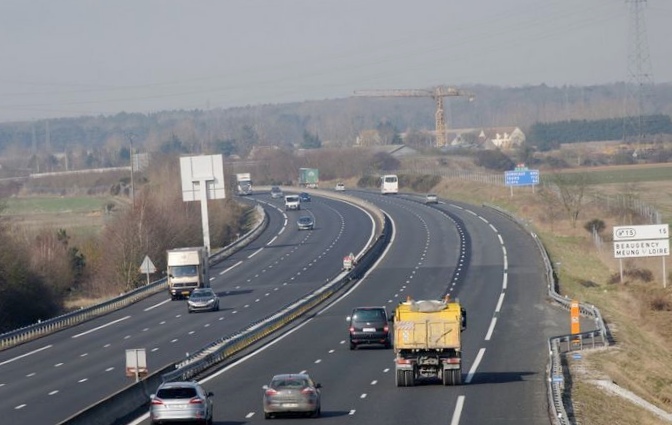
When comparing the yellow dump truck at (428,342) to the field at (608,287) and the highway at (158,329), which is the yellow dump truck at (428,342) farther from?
the highway at (158,329)

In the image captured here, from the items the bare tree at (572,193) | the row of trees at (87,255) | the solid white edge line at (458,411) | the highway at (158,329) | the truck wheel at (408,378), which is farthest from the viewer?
the bare tree at (572,193)

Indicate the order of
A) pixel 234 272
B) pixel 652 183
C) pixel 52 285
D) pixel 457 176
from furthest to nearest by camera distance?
1. pixel 457 176
2. pixel 652 183
3. pixel 234 272
4. pixel 52 285

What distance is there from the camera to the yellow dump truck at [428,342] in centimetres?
3334

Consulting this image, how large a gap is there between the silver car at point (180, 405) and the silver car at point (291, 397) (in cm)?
187

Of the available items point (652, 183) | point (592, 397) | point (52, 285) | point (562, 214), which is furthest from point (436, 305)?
point (652, 183)

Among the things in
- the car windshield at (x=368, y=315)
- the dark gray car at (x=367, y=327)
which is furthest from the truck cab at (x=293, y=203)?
the car windshield at (x=368, y=315)

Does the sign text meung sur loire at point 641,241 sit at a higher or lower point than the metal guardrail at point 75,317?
higher

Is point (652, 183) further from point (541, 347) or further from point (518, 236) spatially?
point (541, 347)

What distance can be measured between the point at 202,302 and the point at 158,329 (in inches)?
255

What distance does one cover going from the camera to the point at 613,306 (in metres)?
60.9

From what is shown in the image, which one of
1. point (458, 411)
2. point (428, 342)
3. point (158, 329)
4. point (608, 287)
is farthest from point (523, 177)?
point (458, 411)

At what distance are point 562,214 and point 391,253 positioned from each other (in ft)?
83.7

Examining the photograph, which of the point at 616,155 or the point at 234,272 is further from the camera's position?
the point at 616,155

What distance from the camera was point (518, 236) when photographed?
9325 centimetres
